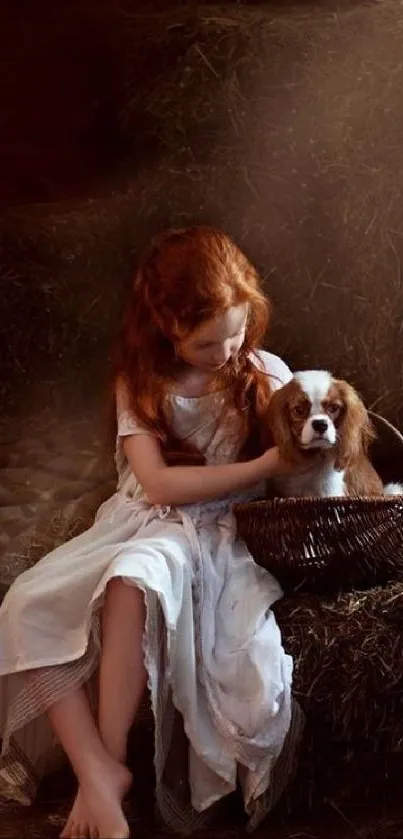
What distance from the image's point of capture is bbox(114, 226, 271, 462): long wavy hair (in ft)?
5.64

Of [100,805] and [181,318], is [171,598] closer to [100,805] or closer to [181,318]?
[100,805]

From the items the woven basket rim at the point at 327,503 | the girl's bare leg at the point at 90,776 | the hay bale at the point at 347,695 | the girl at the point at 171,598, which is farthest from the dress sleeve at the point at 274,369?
the girl's bare leg at the point at 90,776

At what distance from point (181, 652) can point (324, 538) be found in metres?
0.23

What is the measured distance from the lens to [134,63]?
2.05 metres

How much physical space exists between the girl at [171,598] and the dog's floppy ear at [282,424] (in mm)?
20

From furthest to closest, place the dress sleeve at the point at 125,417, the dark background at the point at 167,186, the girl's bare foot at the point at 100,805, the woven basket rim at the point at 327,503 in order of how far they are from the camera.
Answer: the dark background at the point at 167,186, the dress sleeve at the point at 125,417, the woven basket rim at the point at 327,503, the girl's bare foot at the point at 100,805

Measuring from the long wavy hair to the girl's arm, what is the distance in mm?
35

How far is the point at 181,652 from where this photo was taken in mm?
1603

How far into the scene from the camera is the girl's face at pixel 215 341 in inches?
67.7

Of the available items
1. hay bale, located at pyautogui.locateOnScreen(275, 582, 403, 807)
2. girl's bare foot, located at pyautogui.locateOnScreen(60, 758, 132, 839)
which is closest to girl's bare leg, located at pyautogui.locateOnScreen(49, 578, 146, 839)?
girl's bare foot, located at pyautogui.locateOnScreen(60, 758, 132, 839)

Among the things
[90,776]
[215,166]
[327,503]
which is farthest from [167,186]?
[90,776]

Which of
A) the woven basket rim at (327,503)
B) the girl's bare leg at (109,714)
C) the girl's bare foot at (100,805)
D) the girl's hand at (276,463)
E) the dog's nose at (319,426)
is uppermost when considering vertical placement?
the dog's nose at (319,426)

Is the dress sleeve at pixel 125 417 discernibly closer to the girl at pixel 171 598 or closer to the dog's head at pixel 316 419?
the girl at pixel 171 598

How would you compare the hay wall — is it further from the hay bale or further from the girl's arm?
the hay bale
